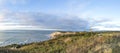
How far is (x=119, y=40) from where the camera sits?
20.5 meters

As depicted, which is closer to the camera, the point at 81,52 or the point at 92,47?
the point at 81,52

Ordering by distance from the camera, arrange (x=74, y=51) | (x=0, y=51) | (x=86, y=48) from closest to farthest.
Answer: (x=0, y=51), (x=74, y=51), (x=86, y=48)

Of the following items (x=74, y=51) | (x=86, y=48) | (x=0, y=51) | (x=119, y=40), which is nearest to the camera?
(x=0, y=51)

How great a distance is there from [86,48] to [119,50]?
250 cm

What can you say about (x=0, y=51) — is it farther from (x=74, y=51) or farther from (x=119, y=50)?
(x=119, y=50)

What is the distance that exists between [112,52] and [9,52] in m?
6.25

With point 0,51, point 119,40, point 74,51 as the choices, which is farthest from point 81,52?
point 0,51

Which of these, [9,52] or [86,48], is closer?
[9,52]

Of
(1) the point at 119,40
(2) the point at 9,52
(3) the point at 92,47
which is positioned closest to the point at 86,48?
(3) the point at 92,47

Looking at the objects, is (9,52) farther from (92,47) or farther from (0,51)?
(92,47)

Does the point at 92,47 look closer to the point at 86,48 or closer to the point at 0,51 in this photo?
the point at 86,48

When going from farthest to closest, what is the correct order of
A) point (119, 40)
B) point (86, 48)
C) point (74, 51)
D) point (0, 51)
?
1. point (119, 40)
2. point (86, 48)
3. point (74, 51)
4. point (0, 51)

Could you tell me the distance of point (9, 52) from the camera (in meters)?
17.2

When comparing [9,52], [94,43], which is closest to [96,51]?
[94,43]
